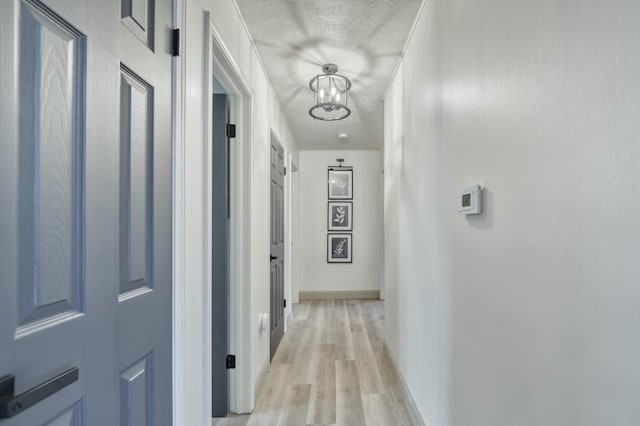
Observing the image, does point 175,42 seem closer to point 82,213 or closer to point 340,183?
point 82,213

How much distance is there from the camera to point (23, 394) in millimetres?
648

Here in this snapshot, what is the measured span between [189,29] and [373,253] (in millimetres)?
5031

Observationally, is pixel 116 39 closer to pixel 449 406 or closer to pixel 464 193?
pixel 464 193

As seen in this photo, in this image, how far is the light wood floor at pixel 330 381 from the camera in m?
2.35

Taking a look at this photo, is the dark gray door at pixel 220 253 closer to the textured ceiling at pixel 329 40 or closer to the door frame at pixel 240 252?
the door frame at pixel 240 252

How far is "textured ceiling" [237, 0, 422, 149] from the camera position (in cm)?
214

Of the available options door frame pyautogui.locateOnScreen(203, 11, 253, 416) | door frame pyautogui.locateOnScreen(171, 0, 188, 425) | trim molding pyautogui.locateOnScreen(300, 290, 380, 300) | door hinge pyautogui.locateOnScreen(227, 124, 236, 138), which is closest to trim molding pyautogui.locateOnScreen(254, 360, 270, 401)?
door frame pyautogui.locateOnScreen(203, 11, 253, 416)

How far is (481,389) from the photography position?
1.31 meters

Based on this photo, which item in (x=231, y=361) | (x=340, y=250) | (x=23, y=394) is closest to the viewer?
(x=23, y=394)

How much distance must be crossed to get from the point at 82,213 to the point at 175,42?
793mm

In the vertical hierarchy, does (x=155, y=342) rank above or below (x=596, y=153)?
below

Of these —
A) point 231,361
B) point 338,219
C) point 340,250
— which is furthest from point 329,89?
point 340,250

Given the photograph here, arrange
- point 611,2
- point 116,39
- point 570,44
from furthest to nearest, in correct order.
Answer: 1. point 116,39
2. point 570,44
3. point 611,2

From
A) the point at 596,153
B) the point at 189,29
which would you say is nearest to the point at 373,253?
the point at 189,29
